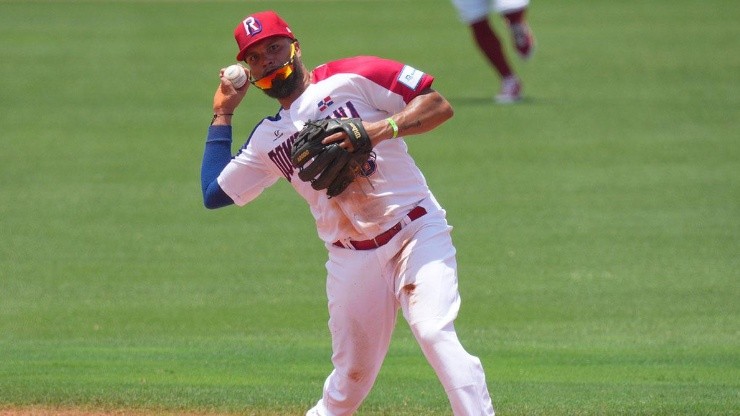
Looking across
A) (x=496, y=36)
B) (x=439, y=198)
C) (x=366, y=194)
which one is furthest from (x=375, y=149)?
(x=496, y=36)

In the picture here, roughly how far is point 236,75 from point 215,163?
475 mm

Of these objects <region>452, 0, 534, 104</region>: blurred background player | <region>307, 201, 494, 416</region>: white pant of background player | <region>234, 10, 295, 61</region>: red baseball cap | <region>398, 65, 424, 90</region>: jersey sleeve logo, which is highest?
<region>234, 10, 295, 61</region>: red baseball cap

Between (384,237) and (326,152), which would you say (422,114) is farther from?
(384,237)

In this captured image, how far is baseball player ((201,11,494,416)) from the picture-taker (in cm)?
553

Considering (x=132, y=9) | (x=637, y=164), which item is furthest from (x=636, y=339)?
(x=132, y=9)

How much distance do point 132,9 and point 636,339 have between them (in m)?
15.3

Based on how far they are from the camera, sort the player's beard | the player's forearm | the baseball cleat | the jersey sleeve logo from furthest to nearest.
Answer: the baseball cleat < the player's beard < the jersey sleeve logo < the player's forearm

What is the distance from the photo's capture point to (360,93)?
18.6 ft

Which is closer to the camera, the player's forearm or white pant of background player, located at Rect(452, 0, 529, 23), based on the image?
the player's forearm

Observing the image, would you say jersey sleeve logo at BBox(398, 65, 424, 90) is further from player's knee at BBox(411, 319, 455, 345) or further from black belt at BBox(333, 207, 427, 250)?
player's knee at BBox(411, 319, 455, 345)

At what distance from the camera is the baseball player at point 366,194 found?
5527 millimetres

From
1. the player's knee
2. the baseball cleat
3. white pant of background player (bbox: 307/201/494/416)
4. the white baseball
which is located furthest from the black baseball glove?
the baseball cleat

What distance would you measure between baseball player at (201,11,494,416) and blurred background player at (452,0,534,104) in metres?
10.3

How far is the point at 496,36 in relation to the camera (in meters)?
16.0
